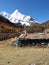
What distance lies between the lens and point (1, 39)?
2264 inches

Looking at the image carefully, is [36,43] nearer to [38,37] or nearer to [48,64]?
[38,37]

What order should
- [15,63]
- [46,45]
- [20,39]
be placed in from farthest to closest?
[20,39], [46,45], [15,63]

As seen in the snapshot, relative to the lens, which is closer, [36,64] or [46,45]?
[36,64]

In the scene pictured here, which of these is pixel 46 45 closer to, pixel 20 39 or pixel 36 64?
pixel 20 39

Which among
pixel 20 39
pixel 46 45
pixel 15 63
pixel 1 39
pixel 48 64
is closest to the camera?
pixel 48 64

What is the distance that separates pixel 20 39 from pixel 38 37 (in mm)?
4175

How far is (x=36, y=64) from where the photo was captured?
74.3 feet

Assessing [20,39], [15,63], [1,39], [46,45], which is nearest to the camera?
[15,63]

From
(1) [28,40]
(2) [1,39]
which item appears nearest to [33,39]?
(1) [28,40]

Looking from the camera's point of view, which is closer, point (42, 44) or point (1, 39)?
point (42, 44)

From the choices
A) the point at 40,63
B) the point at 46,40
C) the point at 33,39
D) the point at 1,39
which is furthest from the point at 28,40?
the point at 40,63

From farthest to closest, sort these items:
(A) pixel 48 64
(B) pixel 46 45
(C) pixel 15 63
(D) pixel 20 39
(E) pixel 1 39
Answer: (E) pixel 1 39, (D) pixel 20 39, (B) pixel 46 45, (C) pixel 15 63, (A) pixel 48 64

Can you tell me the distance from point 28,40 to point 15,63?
19451 millimetres

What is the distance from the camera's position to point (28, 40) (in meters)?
43.2
